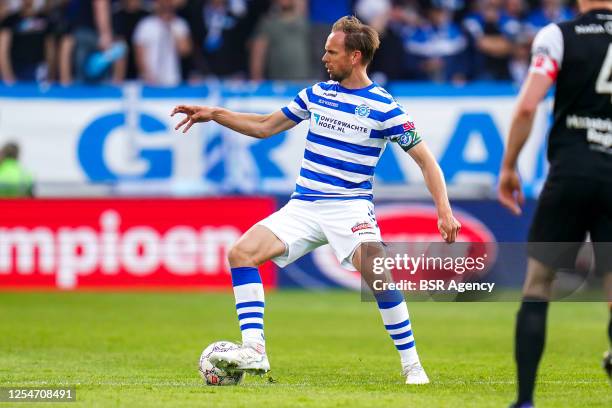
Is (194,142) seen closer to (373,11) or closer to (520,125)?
(373,11)

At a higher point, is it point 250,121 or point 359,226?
point 250,121

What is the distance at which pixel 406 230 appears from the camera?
17.7 m

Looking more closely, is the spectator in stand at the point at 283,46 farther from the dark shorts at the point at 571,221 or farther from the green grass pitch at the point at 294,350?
the dark shorts at the point at 571,221

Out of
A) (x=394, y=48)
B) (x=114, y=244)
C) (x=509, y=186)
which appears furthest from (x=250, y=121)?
(x=394, y=48)

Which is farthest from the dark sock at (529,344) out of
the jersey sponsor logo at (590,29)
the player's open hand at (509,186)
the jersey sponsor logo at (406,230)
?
the jersey sponsor logo at (406,230)

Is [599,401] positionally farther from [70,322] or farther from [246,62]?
[246,62]

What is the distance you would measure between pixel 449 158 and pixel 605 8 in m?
11.8

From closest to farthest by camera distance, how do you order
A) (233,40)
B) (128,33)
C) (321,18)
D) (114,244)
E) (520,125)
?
1. (520,125)
2. (114,244)
3. (128,33)
4. (233,40)
5. (321,18)

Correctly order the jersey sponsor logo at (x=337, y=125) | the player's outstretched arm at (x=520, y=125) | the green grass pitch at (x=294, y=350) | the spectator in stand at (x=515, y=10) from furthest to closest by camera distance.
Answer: the spectator in stand at (x=515, y=10)
the jersey sponsor logo at (x=337, y=125)
the green grass pitch at (x=294, y=350)
the player's outstretched arm at (x=520, y=125)

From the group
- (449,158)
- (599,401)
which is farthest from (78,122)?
(599,401)

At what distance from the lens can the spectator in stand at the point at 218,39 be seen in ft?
65.6

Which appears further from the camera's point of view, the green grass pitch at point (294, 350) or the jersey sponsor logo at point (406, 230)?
the jersey sponsor logo at point (406, 230)

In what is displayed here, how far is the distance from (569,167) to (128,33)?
13.9 metres

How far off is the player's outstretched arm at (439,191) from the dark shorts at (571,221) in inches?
49.8
